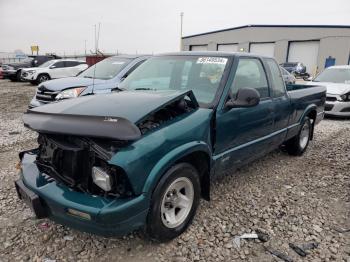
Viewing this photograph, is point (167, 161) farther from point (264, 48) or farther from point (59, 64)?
point (264, 48)

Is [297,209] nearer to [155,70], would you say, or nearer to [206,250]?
[206,250]

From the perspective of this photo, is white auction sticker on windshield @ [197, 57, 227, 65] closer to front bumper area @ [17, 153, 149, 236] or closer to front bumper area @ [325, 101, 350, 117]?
front bumper area @ [17, 153, 149, 236]

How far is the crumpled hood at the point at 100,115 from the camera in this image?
2.33 metres

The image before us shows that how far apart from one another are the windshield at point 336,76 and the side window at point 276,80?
6.36 m

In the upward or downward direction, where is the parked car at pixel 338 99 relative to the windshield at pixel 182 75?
downward

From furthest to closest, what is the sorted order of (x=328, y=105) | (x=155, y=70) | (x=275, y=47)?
(x=275, y=47) → (x=328, y=105) → (x=155, y=70)

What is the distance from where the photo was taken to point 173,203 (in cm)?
287

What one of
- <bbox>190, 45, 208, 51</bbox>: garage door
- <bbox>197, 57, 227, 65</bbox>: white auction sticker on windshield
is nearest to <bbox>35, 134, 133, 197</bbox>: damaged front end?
<bbox>197, 57, 227, 65</bbox>: white auction sticker on windshield

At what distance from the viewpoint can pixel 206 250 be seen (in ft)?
9.26

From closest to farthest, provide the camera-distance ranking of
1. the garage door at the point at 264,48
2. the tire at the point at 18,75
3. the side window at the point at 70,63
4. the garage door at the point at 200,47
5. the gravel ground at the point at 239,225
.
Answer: the gravel ground at the point at 239,225, the side window at the point at 70,63, the tire at the point at 18,75, the garage door at the point at 264,48, the garage door at the point at 200,47

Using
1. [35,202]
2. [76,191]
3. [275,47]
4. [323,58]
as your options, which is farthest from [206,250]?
[275,47]

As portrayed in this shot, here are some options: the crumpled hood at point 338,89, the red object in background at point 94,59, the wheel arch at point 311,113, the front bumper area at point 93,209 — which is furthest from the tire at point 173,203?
the red object in background at point 94,59

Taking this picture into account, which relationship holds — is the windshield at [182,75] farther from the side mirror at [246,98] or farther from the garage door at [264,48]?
the garage door at [264,48]

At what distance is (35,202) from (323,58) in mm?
32413
